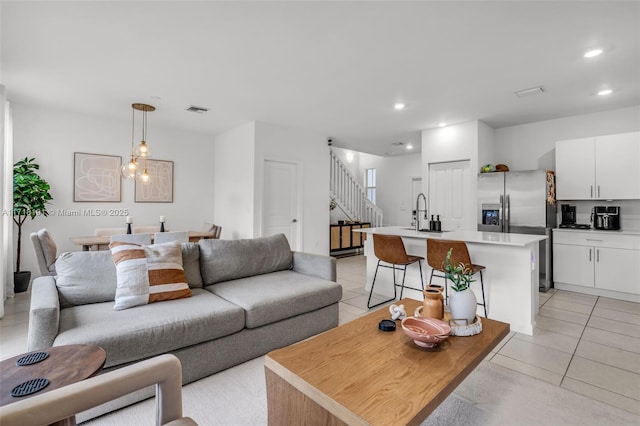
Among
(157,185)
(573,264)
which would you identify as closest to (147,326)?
(157,185)

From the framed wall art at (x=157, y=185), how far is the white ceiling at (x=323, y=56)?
1.16 m

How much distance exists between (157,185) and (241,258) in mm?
3566

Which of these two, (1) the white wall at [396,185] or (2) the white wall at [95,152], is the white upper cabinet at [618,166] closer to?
(1) the white wall at [396,185]

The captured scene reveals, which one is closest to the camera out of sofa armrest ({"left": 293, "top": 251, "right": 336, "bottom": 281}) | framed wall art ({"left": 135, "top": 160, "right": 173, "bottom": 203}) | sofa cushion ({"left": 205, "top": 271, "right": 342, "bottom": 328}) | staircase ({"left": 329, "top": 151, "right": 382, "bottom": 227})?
sofa cushion ({"left": 205, "top": 271, "right": 342, "bottom": 328})

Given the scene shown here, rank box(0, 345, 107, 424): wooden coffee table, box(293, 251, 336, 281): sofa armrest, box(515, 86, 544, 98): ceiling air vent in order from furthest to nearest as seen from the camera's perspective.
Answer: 1. box(515, 86, 544, 98): ceiling air vent
2. box(293, 251, 336, 281): sofa armrest
3. box(0, 345, 107, 424): wooden coffee table

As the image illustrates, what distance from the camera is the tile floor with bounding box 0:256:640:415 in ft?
7.05

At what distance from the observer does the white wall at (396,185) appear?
889 cm

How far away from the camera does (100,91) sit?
13.2ft

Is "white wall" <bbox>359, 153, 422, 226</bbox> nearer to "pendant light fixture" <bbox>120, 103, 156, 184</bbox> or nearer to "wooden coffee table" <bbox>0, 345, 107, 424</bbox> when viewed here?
"pendant light fixture" <bbox>120, 103, 156, 184</bbox>

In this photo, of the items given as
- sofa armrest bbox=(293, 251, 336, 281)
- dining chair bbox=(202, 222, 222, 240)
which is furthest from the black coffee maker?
dining chair bbox=(202, 222, 222, 240)

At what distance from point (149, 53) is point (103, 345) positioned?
8.68 ft

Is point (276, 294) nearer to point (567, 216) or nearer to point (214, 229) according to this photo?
point (214, 229)

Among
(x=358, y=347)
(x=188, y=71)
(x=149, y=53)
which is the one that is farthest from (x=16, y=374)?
(x=188, y=71)

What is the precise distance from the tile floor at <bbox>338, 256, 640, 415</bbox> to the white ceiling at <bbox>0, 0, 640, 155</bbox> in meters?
2.66
